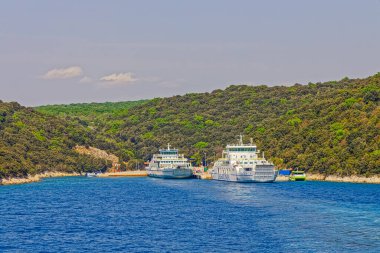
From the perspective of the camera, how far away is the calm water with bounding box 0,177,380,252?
3071 inches

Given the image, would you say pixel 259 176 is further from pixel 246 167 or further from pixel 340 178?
pixel 340 178

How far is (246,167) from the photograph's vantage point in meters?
182

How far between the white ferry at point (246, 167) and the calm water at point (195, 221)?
29.4 m

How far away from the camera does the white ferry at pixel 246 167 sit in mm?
180125

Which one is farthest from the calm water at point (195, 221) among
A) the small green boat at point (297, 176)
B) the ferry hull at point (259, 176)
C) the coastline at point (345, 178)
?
the small green boat at point (297, 176)

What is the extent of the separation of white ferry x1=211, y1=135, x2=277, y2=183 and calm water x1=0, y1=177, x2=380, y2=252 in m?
29.4

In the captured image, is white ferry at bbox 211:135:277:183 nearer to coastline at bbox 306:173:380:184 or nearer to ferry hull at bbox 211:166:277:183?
ferry hull at bbox 211:166:277:183

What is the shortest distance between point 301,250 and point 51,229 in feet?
107

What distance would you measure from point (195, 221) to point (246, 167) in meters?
85.4

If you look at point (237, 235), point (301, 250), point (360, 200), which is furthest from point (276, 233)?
point (360, 200)

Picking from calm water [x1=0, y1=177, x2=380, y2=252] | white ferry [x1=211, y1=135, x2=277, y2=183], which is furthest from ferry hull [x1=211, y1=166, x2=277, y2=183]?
calm water [x1=0, y1=177, x2=380, y2=252]

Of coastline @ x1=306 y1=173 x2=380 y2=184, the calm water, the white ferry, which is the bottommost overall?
the calm water

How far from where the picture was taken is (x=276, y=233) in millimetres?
85438

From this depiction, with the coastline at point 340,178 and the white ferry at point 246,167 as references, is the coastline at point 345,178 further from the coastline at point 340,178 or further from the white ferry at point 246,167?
the white ferry at point 246,167
